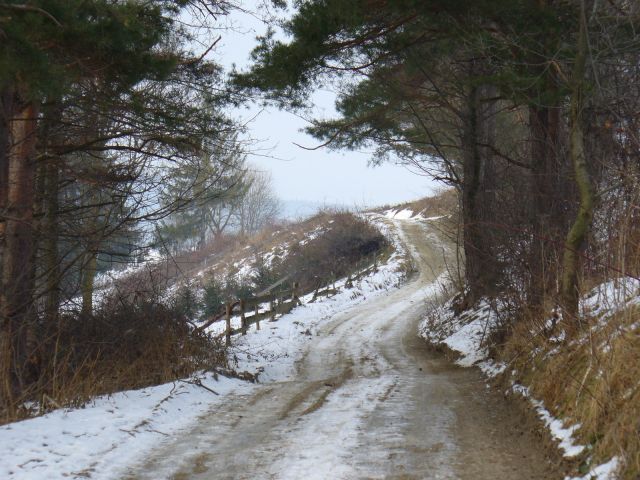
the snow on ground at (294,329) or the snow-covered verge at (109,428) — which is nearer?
the snow-covered verge at (109,428)

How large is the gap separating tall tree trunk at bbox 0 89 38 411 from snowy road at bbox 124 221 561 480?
248 cm

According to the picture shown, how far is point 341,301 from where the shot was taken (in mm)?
25250

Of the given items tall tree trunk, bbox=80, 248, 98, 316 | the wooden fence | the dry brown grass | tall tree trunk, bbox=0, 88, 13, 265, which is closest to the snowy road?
the dry brown grass

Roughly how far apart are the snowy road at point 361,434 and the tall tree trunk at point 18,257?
2481 millimetres

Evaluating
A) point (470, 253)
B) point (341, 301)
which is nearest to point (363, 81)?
point (470, 253)

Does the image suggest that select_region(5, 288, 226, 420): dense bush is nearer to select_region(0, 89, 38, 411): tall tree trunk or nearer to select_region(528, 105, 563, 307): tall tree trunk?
select_region(0, 89, 38, 411): tall tree trunk

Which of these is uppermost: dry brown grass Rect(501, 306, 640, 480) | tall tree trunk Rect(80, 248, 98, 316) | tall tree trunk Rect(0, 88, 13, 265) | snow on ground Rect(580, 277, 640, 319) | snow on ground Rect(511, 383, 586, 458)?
tall tree trunk Rect(0, 88, 13, 265)

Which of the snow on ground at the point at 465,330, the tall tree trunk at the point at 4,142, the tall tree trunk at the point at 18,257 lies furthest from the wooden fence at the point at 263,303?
the snow on ground at the point at 465,330

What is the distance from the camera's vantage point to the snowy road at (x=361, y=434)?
537 centimetres

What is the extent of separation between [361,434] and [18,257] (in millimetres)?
5198

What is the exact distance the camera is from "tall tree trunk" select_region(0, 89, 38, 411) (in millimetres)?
7581

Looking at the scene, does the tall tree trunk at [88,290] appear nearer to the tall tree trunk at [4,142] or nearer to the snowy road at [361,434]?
the tall tree trunk at [4,142]

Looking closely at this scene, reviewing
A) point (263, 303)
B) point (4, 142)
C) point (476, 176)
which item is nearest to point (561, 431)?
point (4, 142)

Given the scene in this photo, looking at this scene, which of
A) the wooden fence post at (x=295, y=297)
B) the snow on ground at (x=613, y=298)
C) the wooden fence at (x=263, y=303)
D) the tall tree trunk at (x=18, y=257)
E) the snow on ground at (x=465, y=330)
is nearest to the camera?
the snow on ground at (x=613, y=298)
